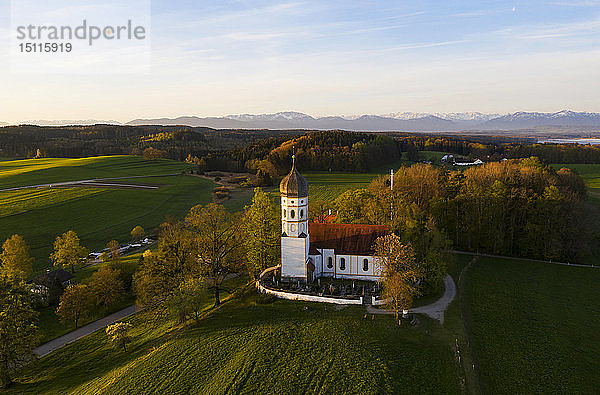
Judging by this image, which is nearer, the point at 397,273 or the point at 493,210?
the point at 397,273

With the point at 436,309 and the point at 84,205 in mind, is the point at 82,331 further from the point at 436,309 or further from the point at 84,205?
the point at 84,205

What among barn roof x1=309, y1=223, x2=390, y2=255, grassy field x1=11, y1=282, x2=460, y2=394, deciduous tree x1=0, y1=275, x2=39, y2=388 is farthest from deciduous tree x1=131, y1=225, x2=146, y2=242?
barn roof x1=309, y1=223, x2=390, y2=255

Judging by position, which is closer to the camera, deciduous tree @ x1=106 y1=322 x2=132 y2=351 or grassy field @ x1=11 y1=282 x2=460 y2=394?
grassy field @ x1=11 y1=282 x2=460 y2=394

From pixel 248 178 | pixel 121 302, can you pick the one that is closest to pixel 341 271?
pixel 121 302

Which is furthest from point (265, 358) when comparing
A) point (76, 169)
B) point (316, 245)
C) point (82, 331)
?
point (76, 169)

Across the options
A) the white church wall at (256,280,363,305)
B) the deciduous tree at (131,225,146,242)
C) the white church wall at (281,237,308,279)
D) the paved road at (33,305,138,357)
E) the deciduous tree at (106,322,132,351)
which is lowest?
the paved road at (33,305,138,357)

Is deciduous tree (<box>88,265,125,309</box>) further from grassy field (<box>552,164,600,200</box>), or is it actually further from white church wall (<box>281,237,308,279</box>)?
grassy field (<box>552,164,600,200</box>)
